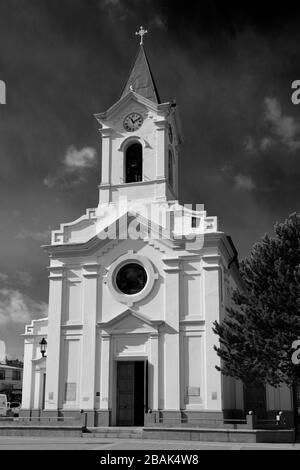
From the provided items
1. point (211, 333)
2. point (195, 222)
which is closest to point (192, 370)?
point (211, 333)

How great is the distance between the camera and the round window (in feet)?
108

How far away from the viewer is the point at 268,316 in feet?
85.4

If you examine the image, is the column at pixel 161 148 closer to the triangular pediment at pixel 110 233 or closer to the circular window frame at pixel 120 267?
the triangular pediment at pixel 110 233

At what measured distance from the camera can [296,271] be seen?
2619 centimetres

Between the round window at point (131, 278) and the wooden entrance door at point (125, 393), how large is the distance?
3.99 metres

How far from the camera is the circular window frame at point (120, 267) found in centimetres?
3247

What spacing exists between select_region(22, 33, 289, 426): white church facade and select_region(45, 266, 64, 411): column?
6cm

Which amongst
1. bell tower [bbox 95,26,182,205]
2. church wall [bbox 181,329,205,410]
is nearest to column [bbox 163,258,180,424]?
church wall [bbox 181,329,205,410]

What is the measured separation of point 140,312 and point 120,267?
290 centimetres

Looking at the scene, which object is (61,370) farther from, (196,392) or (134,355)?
(196,392)

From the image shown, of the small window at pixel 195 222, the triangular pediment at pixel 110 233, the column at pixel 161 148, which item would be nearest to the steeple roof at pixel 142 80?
the column at pixel 161 148

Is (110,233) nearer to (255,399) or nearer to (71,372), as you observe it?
(71,372)

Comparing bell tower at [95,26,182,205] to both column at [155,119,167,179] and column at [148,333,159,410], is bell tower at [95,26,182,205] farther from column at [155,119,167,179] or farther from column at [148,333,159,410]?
column at [148,333,159,410]

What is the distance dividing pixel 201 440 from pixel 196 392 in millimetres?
5501
